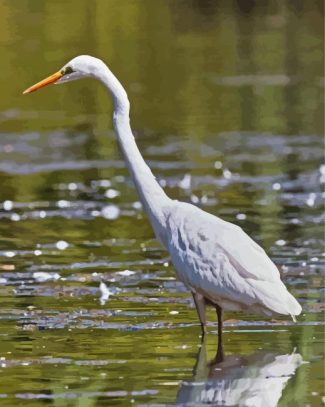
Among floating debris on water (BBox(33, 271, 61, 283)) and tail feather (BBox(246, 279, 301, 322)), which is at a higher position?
tail feather (BBox(246, 279, 301, 322))

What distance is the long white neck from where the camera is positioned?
1187cm

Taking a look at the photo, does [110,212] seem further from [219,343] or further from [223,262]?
[219,343]

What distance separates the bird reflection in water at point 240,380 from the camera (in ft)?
32.0

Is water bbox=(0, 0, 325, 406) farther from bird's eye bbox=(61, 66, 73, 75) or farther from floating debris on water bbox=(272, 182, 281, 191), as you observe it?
bird's eye bbox=(61, 66, 73, 75)

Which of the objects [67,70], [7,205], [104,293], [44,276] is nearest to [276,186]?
[7,205]

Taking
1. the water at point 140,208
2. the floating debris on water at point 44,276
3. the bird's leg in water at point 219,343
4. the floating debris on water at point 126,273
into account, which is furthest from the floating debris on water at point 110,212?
the bird's leg in water at point 219,343

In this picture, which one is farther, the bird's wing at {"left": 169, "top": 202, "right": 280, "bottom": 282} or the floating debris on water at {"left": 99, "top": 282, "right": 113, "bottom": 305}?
the floating debris on water at {"left": 99, "top": 282, "right": 113, "bottom": 305}

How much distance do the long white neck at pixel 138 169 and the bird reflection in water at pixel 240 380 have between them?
105 centimetres

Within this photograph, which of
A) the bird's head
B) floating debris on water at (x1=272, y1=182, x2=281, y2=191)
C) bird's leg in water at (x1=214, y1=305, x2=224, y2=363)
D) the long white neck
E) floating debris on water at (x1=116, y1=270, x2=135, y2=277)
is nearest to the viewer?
bird's leg in water at (x1=214, y1=305, x2=224, y2=363)

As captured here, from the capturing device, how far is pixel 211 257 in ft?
37.8

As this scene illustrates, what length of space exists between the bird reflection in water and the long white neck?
41.2 inches

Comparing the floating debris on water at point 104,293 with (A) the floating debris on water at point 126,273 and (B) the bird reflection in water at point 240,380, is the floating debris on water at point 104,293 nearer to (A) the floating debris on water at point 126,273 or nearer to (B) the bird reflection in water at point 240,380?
(A) the floating debris on water at point 126,273

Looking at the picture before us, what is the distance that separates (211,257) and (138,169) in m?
0.88

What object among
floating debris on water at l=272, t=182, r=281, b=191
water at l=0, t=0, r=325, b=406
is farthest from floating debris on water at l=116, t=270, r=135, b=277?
floating debris on water at l=272, t=182, r=281, b=191
